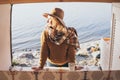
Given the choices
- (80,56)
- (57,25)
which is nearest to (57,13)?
(57,25)

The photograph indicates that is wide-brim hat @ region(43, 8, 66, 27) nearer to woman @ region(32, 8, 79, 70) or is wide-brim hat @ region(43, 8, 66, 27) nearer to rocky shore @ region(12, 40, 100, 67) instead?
woman @ region(32, 8, 79, 70)

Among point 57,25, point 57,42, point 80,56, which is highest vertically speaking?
point 57,25

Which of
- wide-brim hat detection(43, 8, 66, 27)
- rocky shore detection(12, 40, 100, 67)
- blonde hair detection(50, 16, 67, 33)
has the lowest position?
rocky shore detection(12, 40, 100, 67)

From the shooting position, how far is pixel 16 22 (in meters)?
1.41

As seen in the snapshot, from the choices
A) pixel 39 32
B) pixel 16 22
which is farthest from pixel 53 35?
pixel 16 22

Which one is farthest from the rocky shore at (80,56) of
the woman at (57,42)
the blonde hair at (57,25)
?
the blonde hair at (57,25)

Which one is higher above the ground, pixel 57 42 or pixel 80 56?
pixel 57 42

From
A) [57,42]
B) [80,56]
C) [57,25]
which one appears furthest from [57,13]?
[80,56]

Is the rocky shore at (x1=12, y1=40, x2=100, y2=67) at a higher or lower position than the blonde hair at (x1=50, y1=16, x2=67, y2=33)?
lower

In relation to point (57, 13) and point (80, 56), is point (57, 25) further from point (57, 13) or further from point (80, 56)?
point (80, 56)

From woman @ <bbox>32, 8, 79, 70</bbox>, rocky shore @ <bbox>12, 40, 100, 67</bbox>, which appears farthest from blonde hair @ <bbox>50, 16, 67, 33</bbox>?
rocky shore @ <bbox>12, 40, 100, 67</bbox>

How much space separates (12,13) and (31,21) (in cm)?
12

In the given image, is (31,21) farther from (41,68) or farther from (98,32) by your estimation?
(98,32)

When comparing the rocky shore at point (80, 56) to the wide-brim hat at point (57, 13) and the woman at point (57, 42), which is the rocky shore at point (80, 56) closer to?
the woman at point (57, 42)
